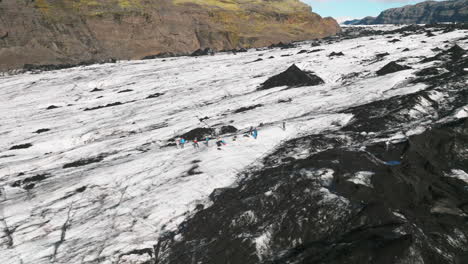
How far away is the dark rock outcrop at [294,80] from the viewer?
78.4 ft

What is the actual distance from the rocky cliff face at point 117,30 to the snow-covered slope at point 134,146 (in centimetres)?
2077

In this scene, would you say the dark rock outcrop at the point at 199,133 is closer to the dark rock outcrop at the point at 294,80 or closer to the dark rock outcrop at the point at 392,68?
the dark rock outcrop at the point at 294,80

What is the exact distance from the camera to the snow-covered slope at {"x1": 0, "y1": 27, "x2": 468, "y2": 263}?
8.98 metres

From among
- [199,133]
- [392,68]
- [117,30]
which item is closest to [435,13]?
[117,30]

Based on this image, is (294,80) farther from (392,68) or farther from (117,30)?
(117,30)

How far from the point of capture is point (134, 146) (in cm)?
1563

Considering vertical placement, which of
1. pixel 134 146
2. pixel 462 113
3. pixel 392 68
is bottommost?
pixel 134 146

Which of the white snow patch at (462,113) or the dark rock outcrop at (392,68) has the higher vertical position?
the dark rock outcrop at (392,68)

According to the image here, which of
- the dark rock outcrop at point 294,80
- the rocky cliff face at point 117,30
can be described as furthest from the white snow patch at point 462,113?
the rocky cliff face at point 117,30

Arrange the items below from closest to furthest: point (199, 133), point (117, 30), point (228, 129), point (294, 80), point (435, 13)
→ 1. point (199, 133)
2. point (228, 129)
3. point (294, 80)
4. point (117, 30)
5. point (435, 13)

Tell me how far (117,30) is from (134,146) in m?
50.3

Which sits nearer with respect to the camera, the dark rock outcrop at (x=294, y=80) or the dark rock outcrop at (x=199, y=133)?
the dark rock outcrop at (x=199, y=133)

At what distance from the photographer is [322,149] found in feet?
39.9

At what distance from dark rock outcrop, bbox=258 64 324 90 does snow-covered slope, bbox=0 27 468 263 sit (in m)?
0.99
